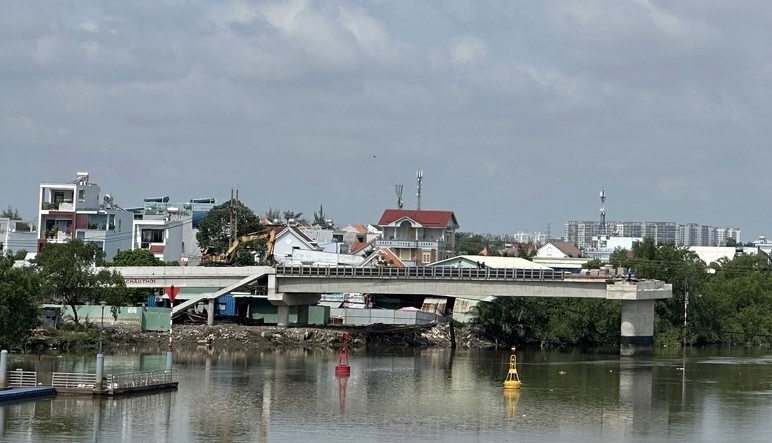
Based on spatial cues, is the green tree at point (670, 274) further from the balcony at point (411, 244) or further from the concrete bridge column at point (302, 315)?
the balcony at point (411, 244)

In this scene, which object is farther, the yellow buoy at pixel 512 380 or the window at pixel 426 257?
the window at pixel 426 257

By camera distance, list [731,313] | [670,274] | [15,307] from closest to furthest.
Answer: [15,307], [670,274], [731,313]

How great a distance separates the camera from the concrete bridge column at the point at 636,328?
81250 millimetres

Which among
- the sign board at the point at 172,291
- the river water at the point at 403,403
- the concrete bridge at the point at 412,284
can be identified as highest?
the concrete bridge at the point at 412,284

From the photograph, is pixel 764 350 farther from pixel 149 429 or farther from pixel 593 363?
pixel 149 429

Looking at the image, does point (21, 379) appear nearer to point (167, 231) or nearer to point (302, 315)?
point (302, 315)

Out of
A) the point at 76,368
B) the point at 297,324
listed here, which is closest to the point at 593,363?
the point at 297,324

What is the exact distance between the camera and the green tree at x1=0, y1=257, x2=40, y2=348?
5851 cm

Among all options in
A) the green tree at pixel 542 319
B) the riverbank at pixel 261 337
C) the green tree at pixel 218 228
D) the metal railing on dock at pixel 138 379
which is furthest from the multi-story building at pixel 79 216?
the metal railing on dock at pixel 138 379

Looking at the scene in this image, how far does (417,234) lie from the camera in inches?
5187

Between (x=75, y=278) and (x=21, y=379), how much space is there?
2866 centimetres

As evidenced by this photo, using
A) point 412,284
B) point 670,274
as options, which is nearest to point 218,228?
point 412,284

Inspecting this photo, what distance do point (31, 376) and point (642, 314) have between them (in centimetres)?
4327

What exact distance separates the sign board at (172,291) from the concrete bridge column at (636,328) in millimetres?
27167
